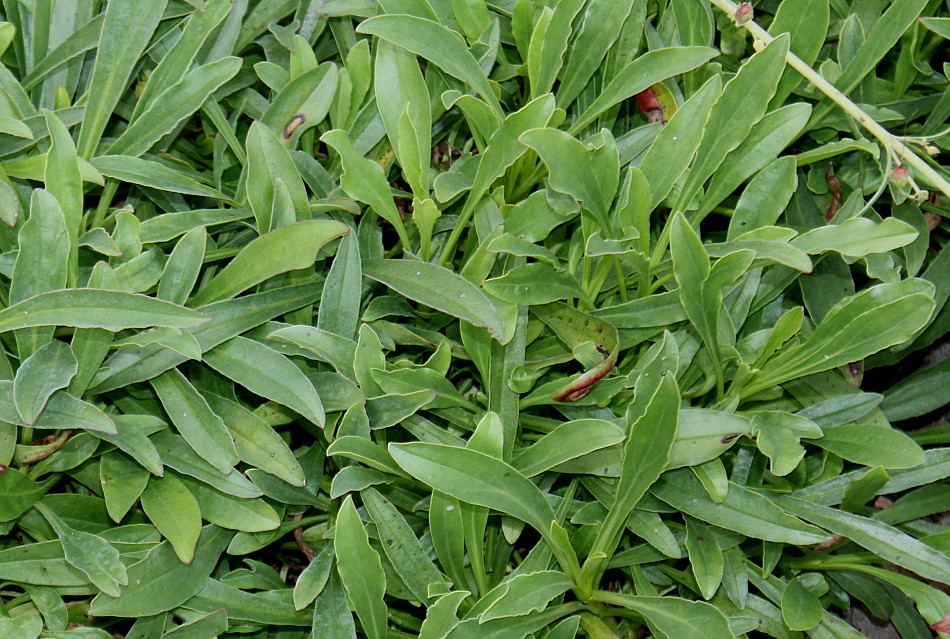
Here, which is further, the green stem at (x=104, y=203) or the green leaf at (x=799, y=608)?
the green stem at (x=104, y=203)

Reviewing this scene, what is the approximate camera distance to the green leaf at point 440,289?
1.19 metres

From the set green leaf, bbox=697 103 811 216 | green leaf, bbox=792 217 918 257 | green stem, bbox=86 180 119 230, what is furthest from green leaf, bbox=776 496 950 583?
green stem, bbox=86 180 119 230

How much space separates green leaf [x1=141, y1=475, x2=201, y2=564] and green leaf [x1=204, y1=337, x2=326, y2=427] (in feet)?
0.57

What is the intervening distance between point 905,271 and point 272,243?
1.05m

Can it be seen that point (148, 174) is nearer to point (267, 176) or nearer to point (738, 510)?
point (267, 176)

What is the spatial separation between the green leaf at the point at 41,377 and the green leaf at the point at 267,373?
179mm

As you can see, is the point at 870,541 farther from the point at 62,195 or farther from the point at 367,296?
the point at 62,195

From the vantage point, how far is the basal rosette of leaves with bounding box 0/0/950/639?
3.84ft

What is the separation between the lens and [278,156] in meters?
1.27

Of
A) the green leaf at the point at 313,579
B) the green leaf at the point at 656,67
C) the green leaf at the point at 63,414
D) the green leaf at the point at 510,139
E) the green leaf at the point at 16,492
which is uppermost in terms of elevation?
the green leaf at the point at 656,67

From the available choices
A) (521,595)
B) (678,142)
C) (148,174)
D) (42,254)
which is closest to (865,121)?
(678,142)

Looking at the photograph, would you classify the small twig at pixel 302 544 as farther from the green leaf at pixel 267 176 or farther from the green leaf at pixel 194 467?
the green leaf at pixel 267 176

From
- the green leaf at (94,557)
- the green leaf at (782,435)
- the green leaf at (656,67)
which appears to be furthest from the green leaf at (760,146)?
the green leaf at (94,557)

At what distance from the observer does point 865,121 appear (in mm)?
1352
